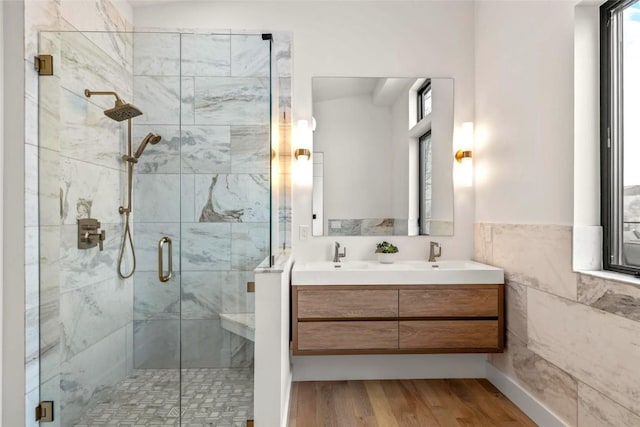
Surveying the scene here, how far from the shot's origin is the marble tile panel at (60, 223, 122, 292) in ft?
6.35

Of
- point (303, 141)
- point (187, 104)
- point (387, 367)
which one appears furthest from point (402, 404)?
point (187, 104)

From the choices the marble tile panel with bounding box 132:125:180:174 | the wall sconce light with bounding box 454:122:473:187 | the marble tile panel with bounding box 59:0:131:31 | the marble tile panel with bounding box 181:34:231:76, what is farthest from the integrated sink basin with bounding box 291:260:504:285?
the marble tile panel with bounding box 59:0:131:31

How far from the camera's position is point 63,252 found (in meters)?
1.95

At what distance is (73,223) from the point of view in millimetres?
1947

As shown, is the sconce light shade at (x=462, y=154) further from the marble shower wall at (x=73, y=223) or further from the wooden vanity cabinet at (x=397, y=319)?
the marble shower wall at (x=73, y=223)

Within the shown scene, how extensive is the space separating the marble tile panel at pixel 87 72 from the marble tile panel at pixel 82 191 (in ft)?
1.01

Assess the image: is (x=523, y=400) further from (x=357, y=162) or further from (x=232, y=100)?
(x=232, y=100)

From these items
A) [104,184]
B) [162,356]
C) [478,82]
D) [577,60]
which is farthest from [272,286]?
[478,82]

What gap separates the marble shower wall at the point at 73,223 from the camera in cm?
191

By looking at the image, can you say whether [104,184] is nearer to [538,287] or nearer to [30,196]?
[30,196]

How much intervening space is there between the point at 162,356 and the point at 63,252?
0.67 m

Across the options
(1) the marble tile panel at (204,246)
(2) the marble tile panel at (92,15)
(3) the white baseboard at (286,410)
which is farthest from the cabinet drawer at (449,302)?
(2) the marble tile panel at (92,15)

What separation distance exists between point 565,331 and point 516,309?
485mm

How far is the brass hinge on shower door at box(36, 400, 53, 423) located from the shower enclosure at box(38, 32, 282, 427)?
0.08 ft
